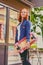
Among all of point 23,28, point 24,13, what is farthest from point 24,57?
point 24,13

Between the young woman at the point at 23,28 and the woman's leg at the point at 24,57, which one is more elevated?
the young woman at the point at 23,28

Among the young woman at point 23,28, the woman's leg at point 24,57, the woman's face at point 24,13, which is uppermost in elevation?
the woman's face at point 24,13

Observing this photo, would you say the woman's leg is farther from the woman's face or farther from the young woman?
the woman's face

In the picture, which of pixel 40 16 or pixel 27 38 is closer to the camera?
pixel 27 38

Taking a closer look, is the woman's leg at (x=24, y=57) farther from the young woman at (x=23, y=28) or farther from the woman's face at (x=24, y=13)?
the woman's face at (x=24, y=13)

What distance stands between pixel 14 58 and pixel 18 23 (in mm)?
723

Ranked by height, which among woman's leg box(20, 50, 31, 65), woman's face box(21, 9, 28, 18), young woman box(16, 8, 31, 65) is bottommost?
woman's leg box(20, 50, 31, 65)

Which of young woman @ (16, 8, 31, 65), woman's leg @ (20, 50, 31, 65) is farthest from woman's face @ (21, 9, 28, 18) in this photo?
woman's leg @ (20, 50, 31, 65)

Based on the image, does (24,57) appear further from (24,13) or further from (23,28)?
(24,13)

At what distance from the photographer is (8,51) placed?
3117 millimetres

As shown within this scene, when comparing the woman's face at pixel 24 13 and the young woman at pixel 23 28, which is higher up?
the woman's face at pixel 24 13

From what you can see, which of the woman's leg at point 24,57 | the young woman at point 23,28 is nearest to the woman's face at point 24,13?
the young woman at point 23,28

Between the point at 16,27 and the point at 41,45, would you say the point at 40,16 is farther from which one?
the point at 16,27

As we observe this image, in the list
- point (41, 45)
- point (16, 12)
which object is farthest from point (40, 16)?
point (16, 12)
